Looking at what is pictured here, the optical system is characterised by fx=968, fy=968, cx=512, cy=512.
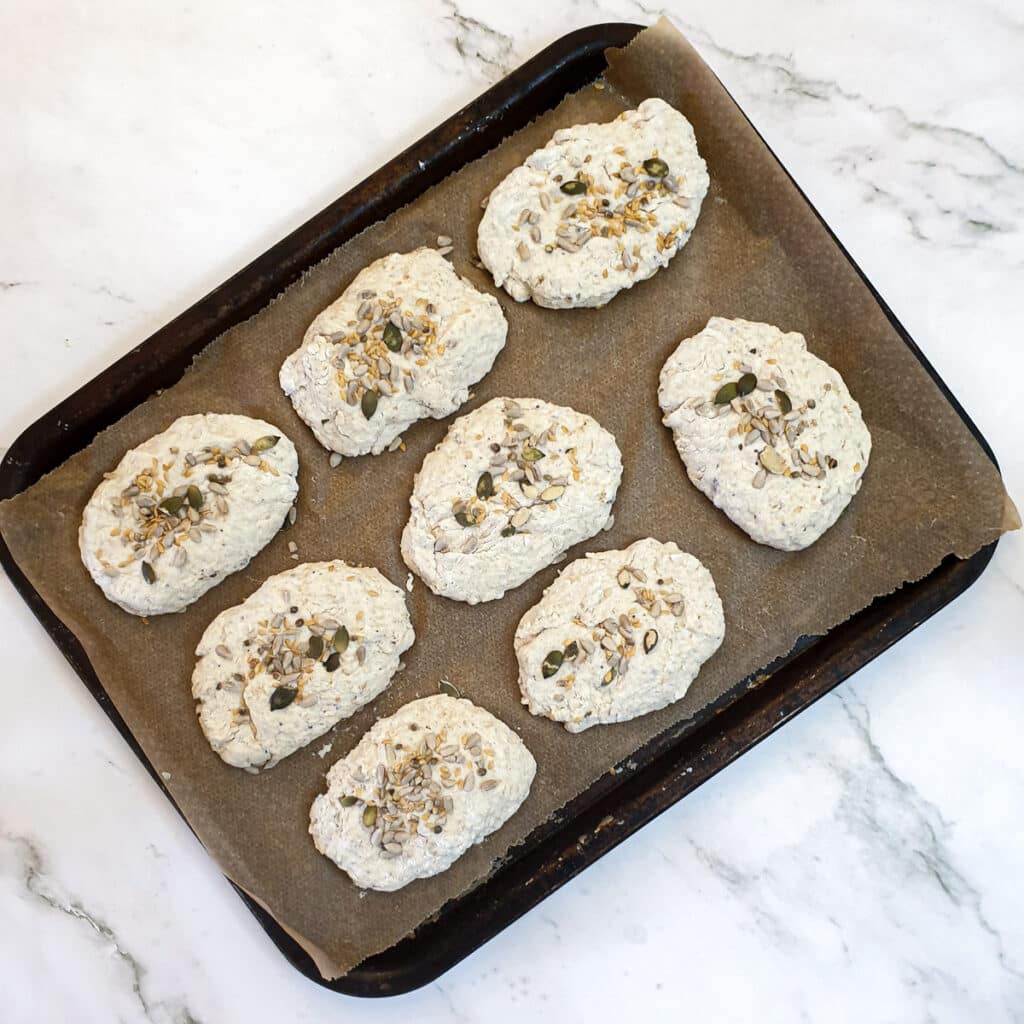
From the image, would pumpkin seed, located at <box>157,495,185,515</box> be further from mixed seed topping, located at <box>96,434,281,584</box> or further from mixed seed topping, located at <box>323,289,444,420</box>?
mixed seed topping, located at <box>323,289,444,420</box>

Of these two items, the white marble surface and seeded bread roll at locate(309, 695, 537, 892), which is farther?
the white marble surface

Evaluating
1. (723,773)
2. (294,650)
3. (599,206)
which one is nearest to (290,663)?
(294,650)

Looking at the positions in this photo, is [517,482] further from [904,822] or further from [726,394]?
[904,822]

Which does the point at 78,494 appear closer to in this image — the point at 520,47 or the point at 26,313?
the point at 26,313

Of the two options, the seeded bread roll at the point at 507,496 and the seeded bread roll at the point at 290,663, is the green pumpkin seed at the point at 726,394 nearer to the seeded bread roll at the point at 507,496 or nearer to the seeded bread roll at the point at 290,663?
the seeded bread roll at the point at 507,496

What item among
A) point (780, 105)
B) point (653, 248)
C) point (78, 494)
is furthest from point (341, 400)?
point (780, 105)

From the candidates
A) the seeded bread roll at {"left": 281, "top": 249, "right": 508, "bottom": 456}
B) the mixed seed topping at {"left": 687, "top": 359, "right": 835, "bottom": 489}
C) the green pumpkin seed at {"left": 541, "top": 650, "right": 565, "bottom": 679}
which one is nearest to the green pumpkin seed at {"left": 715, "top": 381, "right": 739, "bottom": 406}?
the mixed seed topping at {"left": 687, "top": 359, "right": 835, "bottom": 489}
